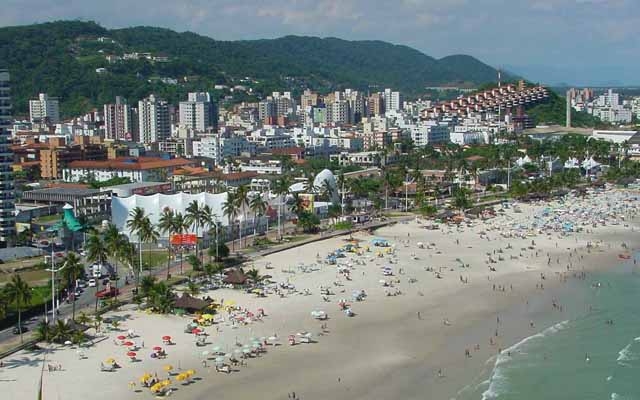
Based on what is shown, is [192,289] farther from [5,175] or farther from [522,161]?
[522,161]

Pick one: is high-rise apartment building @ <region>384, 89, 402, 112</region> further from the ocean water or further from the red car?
the red car

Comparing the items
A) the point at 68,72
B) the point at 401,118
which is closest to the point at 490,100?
the point at 401,118

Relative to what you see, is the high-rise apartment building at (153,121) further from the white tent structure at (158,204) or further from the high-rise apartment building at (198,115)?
the white tent structure at (158,204)

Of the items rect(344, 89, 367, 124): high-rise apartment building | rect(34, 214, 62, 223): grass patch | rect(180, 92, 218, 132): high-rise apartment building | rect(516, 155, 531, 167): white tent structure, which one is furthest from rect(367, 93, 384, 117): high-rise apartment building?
rect(34, 214, 62, 223): grass patch

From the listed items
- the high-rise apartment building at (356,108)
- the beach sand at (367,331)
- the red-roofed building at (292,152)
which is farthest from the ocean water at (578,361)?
the high-rise apartment building at (356,108)

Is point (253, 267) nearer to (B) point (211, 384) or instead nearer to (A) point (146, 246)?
(A) point (146, 246)

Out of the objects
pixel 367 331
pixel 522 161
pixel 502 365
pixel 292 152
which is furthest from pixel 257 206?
pixel 522 161
